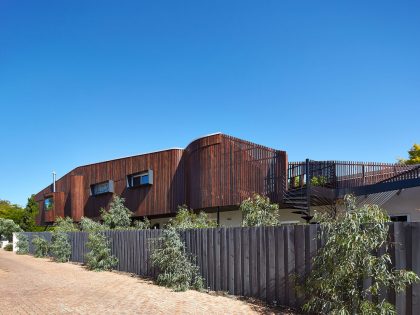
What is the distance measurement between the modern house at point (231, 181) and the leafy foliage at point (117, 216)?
879 mm

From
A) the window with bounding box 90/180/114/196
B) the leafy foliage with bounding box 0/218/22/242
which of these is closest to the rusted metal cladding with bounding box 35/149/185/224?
the window with bounding box 90/180/114/196

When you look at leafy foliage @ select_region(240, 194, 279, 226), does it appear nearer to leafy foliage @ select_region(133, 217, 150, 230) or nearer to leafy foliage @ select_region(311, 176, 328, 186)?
leafy foliage @ select_region(311, 176, 328, 186)

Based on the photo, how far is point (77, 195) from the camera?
1299 inches

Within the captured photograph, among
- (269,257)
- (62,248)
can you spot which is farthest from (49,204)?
(269,257)

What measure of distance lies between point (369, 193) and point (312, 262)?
7.85 meters

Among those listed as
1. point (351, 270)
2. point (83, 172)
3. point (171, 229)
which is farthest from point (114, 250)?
point (83, 172)

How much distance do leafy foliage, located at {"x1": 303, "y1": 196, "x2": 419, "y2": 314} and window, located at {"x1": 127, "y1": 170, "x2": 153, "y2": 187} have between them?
19983 millimetres

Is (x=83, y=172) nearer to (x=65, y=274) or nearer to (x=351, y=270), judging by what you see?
(x=65, y=274)

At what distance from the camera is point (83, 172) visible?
33.4 meters

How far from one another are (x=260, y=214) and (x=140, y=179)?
653 inches

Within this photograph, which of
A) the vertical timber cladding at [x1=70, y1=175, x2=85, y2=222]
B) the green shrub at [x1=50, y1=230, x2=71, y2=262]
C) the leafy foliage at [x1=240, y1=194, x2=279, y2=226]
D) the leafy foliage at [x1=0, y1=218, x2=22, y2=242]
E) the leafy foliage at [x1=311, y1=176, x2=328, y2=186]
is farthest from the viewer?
the leafy foliage at [x1=0, y1=218, x2=22, y2=242]

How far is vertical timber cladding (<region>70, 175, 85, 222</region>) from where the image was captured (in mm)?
32594

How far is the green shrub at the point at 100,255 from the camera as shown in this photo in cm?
1652

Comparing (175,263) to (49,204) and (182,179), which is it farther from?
(49,204)
